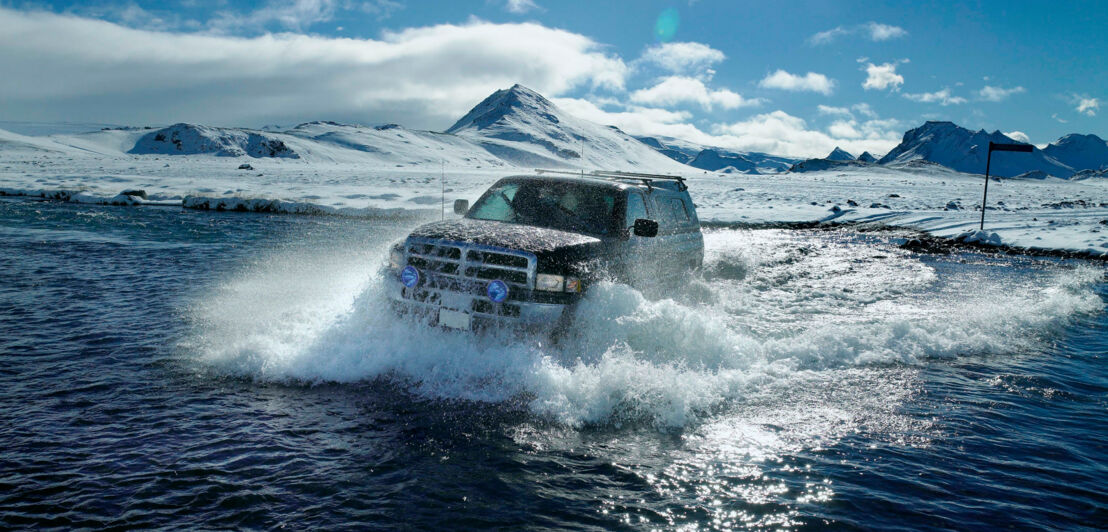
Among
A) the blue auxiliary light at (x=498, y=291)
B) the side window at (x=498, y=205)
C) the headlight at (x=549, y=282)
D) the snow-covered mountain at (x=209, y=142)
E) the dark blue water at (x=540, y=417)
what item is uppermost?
the snow-covered mountain at (x=209, y=142)

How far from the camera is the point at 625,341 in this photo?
6.63 metres

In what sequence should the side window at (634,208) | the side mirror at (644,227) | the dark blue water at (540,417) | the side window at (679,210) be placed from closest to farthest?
the dark blue water at (540,417), the side mirror at (644,227), the side window at (634,208), the side window at (679,210)

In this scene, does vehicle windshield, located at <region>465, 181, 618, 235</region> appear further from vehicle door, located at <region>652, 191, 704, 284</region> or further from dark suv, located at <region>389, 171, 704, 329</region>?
vehicle door, located at <region>652, 191, 704, 284</region>

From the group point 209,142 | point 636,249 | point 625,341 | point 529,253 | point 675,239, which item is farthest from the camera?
point 209,142

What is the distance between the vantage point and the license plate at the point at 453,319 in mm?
6191

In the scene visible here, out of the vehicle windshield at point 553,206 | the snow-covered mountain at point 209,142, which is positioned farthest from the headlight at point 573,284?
the snow-covered mountain at point 209,142

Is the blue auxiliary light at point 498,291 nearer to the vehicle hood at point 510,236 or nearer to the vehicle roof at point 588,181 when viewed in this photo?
the vehicle hood at point 510,236

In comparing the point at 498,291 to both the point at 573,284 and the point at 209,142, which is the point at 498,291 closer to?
the point at 573,284

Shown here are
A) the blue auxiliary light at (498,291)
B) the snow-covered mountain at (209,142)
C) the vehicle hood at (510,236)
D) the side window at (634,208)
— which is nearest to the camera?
the blue auxiliary light at (498,291)

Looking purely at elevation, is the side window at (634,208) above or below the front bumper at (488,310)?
above

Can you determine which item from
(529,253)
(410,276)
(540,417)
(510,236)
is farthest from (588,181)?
(540,417)

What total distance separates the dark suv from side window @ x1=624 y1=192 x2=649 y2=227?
0.05 ft

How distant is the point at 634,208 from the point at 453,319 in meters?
2.87

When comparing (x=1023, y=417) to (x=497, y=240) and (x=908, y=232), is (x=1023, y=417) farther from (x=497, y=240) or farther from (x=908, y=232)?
(x=908, y=232)
